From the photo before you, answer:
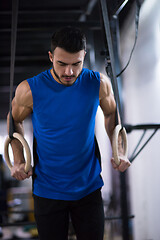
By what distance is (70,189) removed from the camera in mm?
1816

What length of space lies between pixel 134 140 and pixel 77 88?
279cm

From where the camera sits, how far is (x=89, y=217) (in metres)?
1.82

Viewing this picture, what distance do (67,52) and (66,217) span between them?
2.86ft

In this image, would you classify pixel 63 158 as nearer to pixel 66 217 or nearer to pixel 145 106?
pixel 66 217

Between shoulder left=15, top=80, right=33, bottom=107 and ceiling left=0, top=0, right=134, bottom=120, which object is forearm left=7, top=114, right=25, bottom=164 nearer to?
shoulder left=15, top=80, right=33, bottom=107

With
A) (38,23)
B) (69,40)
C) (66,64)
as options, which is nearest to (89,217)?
(66,64)

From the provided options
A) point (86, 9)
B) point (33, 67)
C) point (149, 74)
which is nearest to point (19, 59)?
point (33, 67)

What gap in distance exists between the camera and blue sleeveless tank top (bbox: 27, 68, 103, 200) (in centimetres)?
182

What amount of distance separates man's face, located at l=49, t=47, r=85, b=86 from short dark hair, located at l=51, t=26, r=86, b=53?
2cm

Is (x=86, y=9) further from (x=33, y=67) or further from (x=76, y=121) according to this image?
(x=76, y=121)

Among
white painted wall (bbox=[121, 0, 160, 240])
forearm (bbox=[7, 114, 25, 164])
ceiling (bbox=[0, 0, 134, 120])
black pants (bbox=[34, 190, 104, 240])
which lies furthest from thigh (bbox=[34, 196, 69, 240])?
white painted wall (bbox=[121, 0, 160, 240])

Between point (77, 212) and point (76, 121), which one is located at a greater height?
point (76, 121)

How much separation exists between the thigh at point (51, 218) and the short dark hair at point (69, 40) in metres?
0.79

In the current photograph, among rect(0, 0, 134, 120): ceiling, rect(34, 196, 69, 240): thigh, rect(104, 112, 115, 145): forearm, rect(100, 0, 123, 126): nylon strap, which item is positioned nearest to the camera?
rect(100, 0, 123, 126): nylon strap
